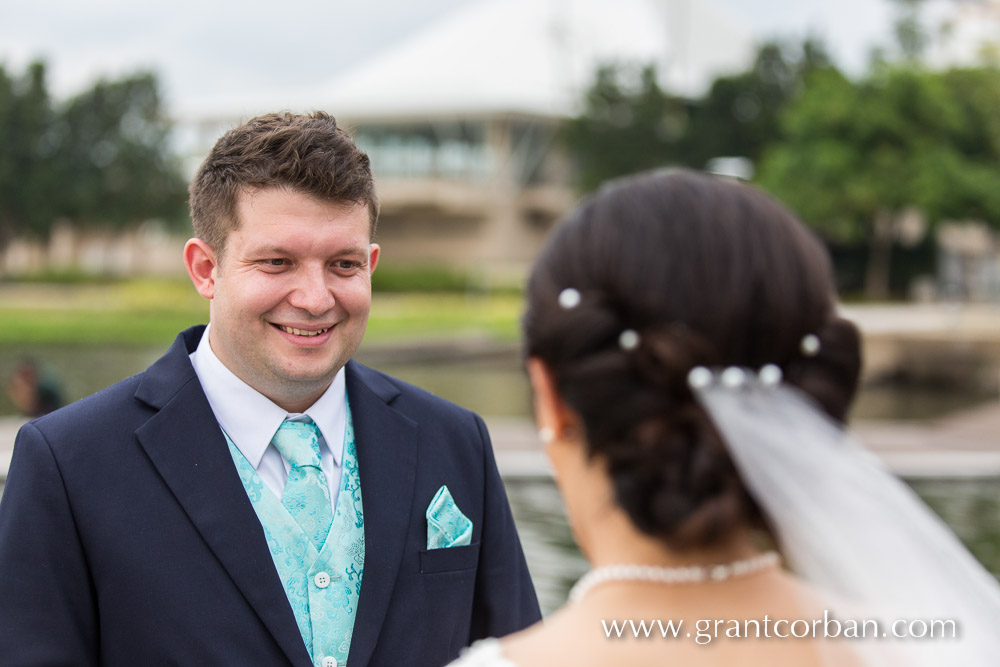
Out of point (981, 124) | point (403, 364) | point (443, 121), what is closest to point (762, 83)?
point (981, 124)

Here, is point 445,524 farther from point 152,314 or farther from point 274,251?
point 152,314

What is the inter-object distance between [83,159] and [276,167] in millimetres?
46782

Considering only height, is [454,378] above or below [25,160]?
below

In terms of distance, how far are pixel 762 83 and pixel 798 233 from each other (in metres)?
47.2

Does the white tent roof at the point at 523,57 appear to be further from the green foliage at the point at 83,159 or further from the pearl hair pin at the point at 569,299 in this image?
the pearl hair pin at the point at 569,299

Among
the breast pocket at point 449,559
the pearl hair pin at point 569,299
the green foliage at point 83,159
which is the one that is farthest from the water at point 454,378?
the green foliage at point 83,159

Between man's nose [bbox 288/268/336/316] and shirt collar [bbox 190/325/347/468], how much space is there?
8.0 inches

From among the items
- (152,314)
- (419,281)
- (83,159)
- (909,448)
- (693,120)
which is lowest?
(419,281)

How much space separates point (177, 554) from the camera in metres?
2.08

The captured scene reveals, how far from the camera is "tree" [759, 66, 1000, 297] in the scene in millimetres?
35719

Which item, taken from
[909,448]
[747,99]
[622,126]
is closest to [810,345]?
[909,448]

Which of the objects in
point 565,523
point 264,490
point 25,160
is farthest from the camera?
point 25,160

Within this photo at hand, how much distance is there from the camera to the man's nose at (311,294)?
2246mm

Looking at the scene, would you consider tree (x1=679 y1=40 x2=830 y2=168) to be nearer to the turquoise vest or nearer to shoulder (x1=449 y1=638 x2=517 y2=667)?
the turquoise vest
